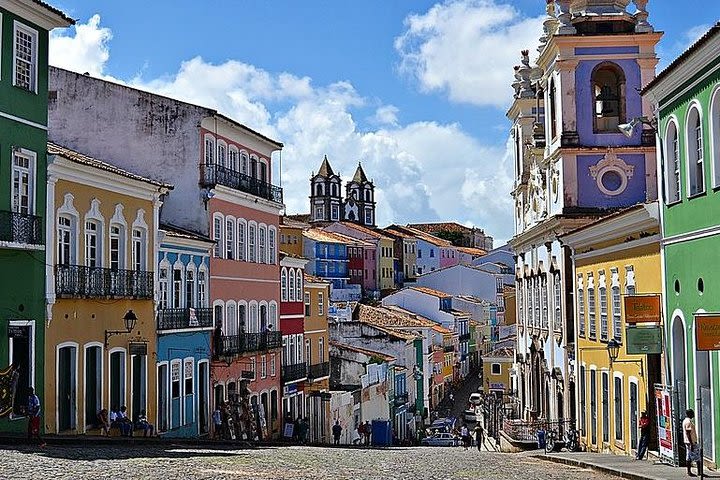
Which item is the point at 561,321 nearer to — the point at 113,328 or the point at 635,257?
the point at 635,257

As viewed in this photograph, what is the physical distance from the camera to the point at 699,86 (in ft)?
64.1

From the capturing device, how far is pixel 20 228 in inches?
910

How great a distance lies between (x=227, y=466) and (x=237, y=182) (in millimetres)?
20609

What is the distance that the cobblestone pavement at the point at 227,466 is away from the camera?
54.7 ft

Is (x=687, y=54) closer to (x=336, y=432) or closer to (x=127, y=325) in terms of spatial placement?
(x=127, y=325)

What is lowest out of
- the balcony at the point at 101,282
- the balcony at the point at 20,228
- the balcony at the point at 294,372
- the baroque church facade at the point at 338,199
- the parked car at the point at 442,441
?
the parked car at the point at 442,441

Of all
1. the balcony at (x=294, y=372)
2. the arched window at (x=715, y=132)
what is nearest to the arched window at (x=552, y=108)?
the balcony at (x=294, y=372)

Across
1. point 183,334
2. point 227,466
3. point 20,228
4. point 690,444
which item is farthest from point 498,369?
point 227,466

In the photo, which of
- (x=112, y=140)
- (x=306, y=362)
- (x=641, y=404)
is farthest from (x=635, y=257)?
(x=306, y=362)

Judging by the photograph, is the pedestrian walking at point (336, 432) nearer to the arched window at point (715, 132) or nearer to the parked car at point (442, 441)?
the parked car at point (442, 441)

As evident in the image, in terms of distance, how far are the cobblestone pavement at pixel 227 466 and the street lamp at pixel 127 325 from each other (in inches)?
195

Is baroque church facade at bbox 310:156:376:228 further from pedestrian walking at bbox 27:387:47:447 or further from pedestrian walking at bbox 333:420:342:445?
pedestrian walking at bbox 27:387:47:447

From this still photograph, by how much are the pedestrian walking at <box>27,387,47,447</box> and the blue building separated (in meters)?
8.15

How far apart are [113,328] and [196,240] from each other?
6172 mm
